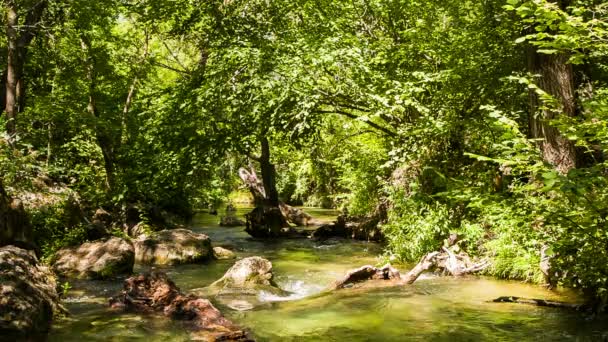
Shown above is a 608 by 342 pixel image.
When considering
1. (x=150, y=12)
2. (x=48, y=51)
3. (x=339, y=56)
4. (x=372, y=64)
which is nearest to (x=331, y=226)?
(x=372, y=64)

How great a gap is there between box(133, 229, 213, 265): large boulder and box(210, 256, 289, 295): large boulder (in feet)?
12.8

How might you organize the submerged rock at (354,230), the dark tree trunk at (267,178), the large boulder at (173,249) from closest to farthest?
the large boulder at (173,249) < the submerged rock at (354,230) < the dark tree trunk at (267,178)

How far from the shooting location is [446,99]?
14.3 m

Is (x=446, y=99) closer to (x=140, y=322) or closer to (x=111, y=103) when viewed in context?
(x=140, y=322)

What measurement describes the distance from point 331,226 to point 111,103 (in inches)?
413

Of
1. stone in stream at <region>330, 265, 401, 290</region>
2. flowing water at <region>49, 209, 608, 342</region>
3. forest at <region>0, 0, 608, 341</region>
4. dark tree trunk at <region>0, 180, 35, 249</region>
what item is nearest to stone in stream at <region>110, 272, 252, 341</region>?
forest at <region>0, 0, 608, 341</region>

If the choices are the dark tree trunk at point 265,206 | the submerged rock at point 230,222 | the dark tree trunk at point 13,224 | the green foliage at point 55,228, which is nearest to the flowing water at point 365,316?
the dark tree trunk at point 13,224

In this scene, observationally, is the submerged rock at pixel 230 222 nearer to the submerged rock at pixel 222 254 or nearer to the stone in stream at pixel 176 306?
the submerged rock at pixel 222 254

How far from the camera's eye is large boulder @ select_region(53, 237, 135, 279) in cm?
1274

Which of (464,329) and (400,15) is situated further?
(400,15)

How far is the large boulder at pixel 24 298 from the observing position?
712cm

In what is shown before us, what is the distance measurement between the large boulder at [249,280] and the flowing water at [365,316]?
16.5 inches

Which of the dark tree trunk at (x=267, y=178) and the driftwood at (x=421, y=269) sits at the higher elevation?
the dark tree trunk at (x=267, y=178)

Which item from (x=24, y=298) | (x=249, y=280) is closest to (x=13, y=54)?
(x=249, y=280)
